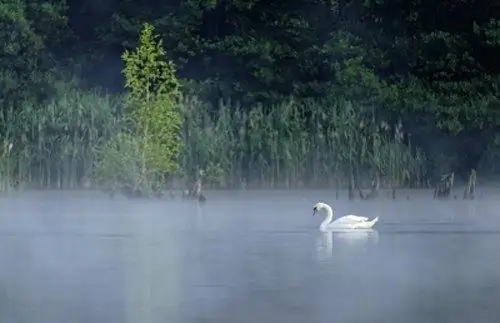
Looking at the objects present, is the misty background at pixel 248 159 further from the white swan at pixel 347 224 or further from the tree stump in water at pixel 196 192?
the white swan at pixel 347 224

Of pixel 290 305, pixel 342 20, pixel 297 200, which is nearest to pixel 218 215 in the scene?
pixel 297 200

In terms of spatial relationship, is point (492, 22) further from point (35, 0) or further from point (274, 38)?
point (35, 0)

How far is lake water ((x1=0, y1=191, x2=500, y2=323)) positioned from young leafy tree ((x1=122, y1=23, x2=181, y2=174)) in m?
2.97

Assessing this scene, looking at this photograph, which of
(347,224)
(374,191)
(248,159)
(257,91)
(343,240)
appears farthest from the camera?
(257,91)

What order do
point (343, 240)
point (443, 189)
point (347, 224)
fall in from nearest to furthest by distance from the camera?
point (343, 240)
point (347, 224)
point (443, 189)

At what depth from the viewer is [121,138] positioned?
22.1 m

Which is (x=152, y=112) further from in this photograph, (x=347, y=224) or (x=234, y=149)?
(x=347, y=224)

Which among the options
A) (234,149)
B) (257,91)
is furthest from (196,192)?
(257,91)

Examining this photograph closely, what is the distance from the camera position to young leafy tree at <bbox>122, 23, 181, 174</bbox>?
21719 millimetres

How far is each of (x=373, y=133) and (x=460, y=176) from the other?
2.43m

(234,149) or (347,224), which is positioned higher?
(234,149)

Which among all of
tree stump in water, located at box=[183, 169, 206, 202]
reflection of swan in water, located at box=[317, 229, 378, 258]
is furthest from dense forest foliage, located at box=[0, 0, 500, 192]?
reflection of swan in water, located at box=[317, 229, 378, 258]

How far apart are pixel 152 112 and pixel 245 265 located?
1091cm

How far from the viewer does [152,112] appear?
2216 centimetres
